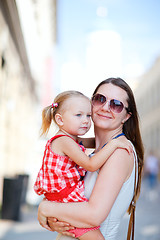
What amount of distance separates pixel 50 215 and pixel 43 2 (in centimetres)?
1607

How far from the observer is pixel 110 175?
7.86 feet

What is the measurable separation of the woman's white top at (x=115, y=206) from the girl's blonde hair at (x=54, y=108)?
1.82 ft

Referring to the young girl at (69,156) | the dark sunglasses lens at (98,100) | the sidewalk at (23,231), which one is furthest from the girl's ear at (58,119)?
the sidewalk at (23,231)

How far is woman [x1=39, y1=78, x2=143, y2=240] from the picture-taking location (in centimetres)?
239

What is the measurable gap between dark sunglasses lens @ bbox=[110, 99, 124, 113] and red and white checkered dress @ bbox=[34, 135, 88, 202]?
497 mm

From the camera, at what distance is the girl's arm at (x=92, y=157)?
2471mm

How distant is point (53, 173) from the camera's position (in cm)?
258

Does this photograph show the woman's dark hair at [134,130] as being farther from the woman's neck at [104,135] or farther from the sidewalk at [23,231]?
the sidewalk at [23,231]

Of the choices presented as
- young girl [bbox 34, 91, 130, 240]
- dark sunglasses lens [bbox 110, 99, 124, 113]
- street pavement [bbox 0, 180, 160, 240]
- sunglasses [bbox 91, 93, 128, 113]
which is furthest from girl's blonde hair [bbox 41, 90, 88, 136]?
street pavement [bbox 0, 180, 160, 240]

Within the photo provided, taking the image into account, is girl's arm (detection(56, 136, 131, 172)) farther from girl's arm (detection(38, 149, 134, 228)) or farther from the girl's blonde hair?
the girl's blonde hair

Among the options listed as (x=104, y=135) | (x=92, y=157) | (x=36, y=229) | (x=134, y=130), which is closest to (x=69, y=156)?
(x=92, y=157)

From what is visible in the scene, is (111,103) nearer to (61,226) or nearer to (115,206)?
(115,206)

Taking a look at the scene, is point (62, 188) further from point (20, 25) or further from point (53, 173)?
point (20, 25)

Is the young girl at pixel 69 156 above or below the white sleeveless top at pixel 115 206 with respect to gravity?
above
